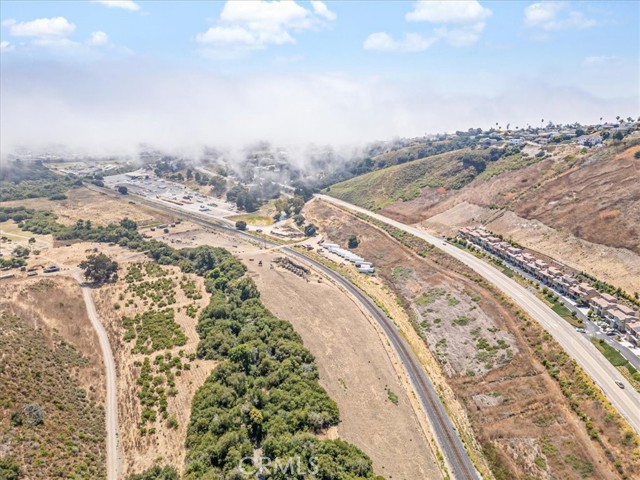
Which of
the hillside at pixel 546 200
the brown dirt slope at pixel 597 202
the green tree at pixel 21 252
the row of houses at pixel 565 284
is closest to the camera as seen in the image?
the row of houses at pixel 565 284

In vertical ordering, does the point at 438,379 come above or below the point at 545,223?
below

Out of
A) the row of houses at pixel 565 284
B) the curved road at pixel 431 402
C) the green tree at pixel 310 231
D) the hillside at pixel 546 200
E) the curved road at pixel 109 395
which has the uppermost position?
the hillside at pixel 546 200

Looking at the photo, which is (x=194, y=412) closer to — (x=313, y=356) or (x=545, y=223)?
(x=313, y=356)

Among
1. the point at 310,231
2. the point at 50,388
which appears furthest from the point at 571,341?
the point at 310,231

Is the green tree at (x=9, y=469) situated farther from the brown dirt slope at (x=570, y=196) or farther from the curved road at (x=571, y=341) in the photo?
the brown dirt slope at (x=570, y=196)

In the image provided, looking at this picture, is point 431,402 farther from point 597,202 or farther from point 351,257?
point 597,202

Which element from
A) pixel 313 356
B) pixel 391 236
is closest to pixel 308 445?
pixel 313 356

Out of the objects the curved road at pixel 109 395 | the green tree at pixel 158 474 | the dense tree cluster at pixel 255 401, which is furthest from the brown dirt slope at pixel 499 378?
the curved road at pixel 109 395

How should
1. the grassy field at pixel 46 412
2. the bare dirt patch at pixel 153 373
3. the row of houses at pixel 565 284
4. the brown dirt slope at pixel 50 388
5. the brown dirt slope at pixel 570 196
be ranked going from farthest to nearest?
the brown dirt slope at pixel 570 196
the row of houses at pixel 565 284
the bare dirt patch at pixel 153 373
the brown dirt slope at pixel 50 388
the grassy field at pixel 46 412
